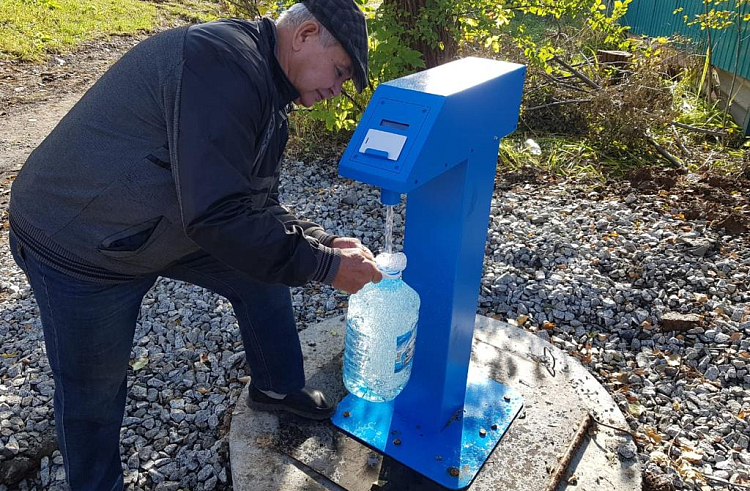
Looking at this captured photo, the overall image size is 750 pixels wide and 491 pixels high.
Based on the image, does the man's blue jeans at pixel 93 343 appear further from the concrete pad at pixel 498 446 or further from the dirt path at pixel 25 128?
the dirt path at pixel 25 128

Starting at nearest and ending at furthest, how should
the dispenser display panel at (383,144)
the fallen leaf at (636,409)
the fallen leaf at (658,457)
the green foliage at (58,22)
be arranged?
the dispenser display panel at (383,144)
the fallen leaf at (658,457)
the fallen leaf at (636,409)
the green foliage at (58,22)

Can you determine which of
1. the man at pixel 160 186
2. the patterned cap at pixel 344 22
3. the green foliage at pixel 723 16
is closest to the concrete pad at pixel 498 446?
the man at pixel 160 186

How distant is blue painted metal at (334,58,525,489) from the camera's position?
1706 millimetres

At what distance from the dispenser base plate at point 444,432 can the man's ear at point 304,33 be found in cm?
149

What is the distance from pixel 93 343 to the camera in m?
1.89

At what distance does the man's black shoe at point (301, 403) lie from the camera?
2518 mm

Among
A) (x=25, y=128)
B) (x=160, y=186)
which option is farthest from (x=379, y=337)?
(x=25, y=128)

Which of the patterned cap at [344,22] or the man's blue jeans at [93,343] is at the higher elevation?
the patterned cap at [344,22]

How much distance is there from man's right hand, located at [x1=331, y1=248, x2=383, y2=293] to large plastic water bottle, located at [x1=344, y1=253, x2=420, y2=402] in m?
0.26

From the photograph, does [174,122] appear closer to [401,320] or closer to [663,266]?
[401,320]

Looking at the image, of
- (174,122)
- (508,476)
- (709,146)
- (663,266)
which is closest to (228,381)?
(508,476)

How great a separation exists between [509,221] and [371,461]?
2490mm

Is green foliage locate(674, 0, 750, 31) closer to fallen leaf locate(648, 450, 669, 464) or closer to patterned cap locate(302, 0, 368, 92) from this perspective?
fallen leaf locate(648, 450, 669, 464)

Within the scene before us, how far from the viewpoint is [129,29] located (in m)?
10.3
